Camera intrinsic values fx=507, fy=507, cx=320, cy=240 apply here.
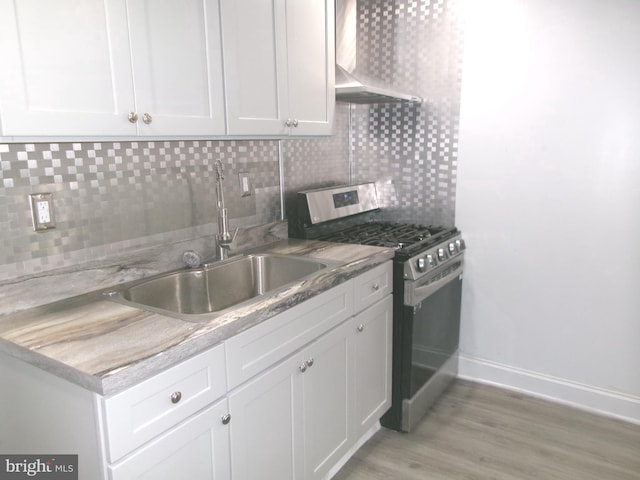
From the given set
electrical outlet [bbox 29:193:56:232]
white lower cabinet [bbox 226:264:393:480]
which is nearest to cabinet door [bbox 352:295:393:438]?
white lower cabinet [bbox 226:264:393:480]

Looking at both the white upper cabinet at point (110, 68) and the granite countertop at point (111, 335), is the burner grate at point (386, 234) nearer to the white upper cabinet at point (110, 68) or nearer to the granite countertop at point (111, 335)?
the granite countertop at point (111, 335)

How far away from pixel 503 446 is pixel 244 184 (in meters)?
1.82

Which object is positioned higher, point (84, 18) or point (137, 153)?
point (84, 18)

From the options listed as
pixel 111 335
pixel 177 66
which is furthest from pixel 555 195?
pixel 111 335

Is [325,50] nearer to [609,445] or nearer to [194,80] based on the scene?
[194,80]

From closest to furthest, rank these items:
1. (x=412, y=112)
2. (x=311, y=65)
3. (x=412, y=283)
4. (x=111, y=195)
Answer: (x=111, y=195), (x=311, y=65), (x=412, y=283), (x=412, y=112)

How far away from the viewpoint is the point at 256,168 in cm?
255

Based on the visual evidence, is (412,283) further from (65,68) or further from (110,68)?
(65,68)

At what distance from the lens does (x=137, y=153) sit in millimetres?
1957

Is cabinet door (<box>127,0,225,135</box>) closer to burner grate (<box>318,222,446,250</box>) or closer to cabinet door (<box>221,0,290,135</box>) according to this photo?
cabinet door (<box>221,0,290,135</box>)

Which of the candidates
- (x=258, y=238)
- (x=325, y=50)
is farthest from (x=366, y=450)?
(x=325, y=50)

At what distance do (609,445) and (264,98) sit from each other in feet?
7.66

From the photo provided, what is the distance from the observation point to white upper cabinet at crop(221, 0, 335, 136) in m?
1.88

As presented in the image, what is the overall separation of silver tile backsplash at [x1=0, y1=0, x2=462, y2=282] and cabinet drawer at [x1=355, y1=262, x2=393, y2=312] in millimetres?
670
